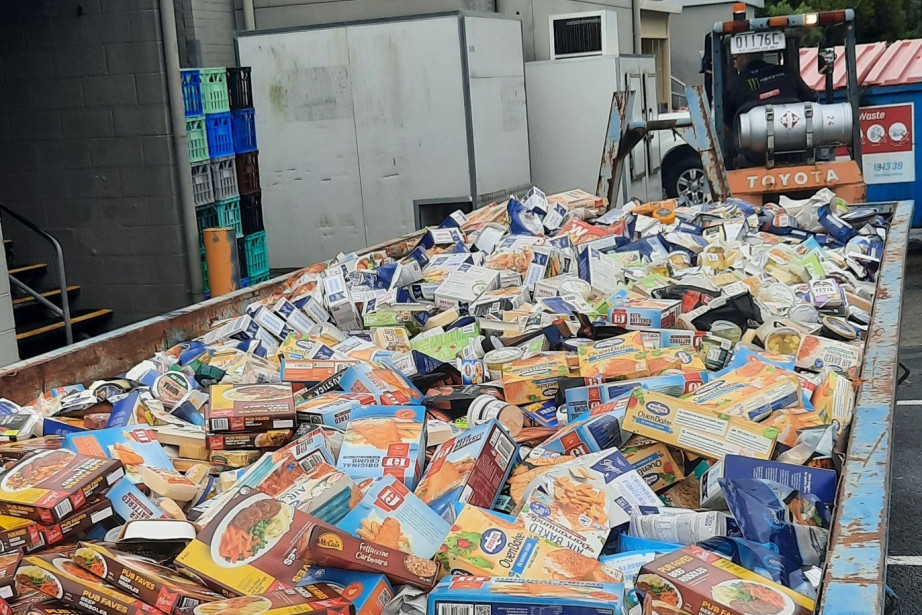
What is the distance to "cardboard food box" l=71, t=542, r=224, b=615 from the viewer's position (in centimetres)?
217

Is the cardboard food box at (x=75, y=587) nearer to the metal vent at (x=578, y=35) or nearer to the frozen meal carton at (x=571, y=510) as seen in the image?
the frozen meal carton at (x=571, y=510)

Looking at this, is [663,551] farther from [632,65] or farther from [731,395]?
[632,65]

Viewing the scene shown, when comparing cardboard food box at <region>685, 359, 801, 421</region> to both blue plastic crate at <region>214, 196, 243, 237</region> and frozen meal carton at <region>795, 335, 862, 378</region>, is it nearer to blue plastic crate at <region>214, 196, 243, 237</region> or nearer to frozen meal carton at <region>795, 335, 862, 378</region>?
frozen meal carton at <region>795, 335, 862, 378</region>

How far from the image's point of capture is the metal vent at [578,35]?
1159 cm

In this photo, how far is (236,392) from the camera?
133 inches

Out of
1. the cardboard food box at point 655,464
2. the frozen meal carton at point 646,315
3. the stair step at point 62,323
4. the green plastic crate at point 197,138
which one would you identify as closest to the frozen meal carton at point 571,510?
the cardboard food box at point 655,464

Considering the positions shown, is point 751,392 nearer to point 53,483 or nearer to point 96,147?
point 53,483

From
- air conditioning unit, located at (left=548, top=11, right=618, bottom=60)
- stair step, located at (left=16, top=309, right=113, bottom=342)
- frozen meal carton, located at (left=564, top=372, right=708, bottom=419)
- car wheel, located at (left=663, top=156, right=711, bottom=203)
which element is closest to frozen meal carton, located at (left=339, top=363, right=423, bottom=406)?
frozen meal carton, located at (left=564, top=372, right=708, bottom=419)

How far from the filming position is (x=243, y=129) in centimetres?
845

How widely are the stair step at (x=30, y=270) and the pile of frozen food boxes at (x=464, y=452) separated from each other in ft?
12.2

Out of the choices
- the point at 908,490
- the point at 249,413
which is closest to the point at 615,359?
the point at 249,413

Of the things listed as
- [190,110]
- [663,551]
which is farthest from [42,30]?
[663,551]

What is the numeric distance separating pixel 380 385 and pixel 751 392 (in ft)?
3.98

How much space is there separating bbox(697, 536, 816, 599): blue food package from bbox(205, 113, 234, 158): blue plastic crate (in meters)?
6.66
